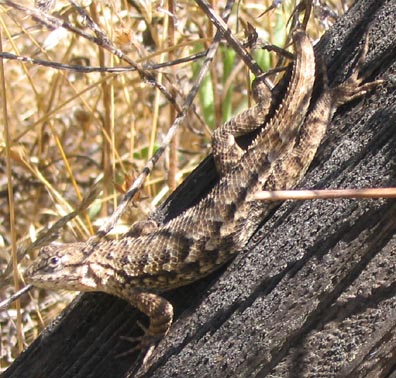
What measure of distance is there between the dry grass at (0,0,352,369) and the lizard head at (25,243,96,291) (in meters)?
0.16

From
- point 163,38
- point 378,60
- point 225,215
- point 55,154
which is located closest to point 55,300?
point 55,154

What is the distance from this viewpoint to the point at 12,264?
2.91m

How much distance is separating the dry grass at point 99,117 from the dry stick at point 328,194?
4.34 feet

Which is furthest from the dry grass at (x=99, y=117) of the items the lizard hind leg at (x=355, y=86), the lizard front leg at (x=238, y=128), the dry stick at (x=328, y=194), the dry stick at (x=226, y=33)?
the dry stick at (x=328, y=194)

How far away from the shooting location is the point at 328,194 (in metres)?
1.73

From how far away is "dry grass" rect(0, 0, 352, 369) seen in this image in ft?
11.0

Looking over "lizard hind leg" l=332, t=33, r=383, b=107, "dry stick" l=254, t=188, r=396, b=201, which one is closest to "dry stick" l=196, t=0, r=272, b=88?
"lizard hind leg" l=332, t=33, r=383, b=107

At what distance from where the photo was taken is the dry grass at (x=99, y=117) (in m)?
3.36

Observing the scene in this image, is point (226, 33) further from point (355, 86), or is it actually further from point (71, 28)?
point (355, 86)

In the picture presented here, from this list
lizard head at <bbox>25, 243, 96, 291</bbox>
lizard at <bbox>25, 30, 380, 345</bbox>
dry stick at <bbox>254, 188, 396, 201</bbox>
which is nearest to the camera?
dry stick at <bbox>254, 188, 396, 201</bbox>

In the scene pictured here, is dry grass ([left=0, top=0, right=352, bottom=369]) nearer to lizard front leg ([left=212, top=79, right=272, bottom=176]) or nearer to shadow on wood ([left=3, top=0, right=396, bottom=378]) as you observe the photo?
lizard front leg ([left=212, top=79, right=272, bottom=176])

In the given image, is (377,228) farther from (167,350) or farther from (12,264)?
(12,264)

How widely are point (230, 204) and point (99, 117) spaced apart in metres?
2.26

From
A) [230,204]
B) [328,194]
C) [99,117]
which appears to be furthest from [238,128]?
[99,117]
